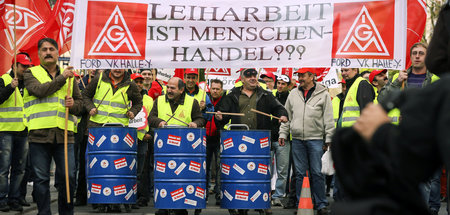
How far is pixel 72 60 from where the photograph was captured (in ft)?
31.9

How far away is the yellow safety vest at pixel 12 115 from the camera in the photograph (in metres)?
11.0

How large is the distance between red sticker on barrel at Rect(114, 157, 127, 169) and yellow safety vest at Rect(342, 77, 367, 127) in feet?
10.2

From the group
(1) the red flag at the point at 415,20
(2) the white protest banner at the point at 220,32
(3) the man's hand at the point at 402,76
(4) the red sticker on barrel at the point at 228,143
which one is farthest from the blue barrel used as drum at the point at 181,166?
(1) the red flag at the point at 415,20

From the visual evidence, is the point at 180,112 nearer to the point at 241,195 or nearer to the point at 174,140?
the point at 174,140

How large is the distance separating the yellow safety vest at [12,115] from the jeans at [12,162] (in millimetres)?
122

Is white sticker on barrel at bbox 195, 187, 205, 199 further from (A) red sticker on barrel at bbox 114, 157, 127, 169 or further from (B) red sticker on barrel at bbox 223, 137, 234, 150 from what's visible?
(A) red sticker on barrel at bbox 114, 157, 127, 169

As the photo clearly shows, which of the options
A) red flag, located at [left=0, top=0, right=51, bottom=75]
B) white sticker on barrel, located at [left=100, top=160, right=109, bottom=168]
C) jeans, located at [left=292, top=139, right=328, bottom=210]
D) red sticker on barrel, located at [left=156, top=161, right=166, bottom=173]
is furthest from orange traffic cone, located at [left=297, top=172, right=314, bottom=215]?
red flag, located at [left=0, top=0, right=51, bottom=75]

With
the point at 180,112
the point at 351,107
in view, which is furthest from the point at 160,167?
the point at 351,107

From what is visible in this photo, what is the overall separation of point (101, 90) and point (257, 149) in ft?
8.32

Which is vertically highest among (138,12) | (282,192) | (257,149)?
(138,12)

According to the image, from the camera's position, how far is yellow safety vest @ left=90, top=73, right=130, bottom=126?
11.3 metres

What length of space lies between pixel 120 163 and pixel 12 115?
1.77 m

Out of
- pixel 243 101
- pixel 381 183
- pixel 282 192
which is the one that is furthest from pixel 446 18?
pixel 282 192

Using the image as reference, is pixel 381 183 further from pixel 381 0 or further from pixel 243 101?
pixel 243 101
